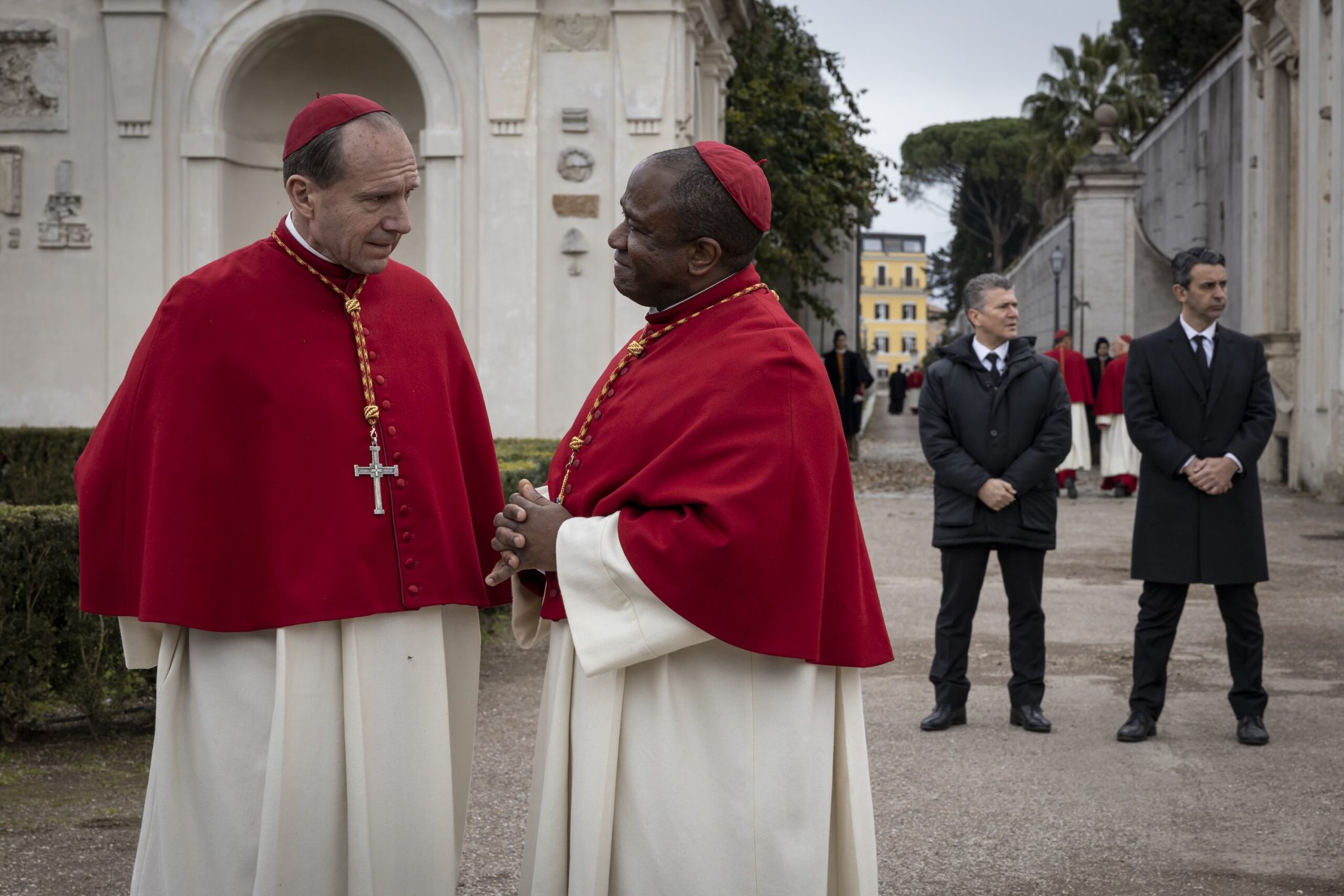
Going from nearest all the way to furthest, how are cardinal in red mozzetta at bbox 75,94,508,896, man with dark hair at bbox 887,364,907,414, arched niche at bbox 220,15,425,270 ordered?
1. cardinal in red mozzetta at bbox 75,94,508,896
2. arched niche at bbox 220,15,425,270
3. man with dark hair at bbox 887,364,907,414

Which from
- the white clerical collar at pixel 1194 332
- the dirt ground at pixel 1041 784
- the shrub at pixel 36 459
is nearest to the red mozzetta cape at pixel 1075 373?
the dirt ground at pixel 1041 784

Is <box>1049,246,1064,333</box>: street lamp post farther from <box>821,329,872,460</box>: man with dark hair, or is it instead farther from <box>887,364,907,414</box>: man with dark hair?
<box>887,364,907,414</box>: man with dark hair

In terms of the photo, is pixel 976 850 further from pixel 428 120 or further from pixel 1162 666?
pixel 428 120

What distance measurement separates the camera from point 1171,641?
6449 millimetres

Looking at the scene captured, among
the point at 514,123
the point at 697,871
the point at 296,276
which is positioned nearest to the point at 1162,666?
the point at 697,871

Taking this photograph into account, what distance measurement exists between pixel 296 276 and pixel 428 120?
1200 centimetres

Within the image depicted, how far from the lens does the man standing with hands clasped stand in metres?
6.70

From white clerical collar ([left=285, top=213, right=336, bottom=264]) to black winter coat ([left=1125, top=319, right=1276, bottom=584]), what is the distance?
4095 mm

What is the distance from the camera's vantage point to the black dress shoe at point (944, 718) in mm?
6684

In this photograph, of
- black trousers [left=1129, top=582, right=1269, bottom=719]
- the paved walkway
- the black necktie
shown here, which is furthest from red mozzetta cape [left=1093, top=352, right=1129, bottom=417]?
black trousers [left=1129, top=582, right=1269, bottom=719]

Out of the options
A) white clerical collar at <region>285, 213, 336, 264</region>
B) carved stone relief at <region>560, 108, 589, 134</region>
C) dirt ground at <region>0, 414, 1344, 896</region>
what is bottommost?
dirt ground at <region>0, 414, 1344, 896</region>

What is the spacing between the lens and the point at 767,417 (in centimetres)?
294

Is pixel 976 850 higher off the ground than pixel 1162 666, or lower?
lower

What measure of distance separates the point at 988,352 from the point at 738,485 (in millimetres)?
4268
